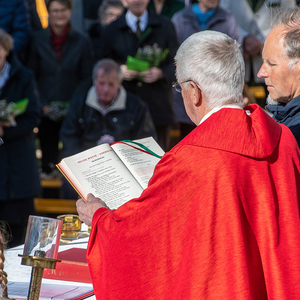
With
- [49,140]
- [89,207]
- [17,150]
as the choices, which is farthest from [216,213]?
[49,140]

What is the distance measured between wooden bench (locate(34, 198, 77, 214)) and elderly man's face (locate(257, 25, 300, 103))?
3.20 m

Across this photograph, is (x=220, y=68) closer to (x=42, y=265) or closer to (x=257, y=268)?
(x=257, y=268)

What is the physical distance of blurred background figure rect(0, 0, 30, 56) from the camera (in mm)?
5098

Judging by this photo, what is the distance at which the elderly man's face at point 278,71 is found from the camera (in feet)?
7.16

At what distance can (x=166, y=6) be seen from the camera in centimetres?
596

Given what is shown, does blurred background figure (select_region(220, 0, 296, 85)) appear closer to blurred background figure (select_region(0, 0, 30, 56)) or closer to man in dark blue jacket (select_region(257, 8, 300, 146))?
blurred background figure (select_region(0, 0, 30, 56))

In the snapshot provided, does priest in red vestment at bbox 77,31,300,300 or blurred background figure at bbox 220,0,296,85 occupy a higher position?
blurred background figure at bbox 220,0,296,85

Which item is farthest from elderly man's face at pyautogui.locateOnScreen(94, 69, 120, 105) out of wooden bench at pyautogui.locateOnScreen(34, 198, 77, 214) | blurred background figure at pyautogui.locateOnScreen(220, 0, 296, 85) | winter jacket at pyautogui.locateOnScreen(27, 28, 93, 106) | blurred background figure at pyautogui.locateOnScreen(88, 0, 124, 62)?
blurred background figure at pyautogui.locateOnScreen(220, 0, 296, 85)

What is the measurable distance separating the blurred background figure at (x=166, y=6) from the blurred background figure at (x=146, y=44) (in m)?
0.80

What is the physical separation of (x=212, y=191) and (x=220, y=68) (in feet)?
1.47

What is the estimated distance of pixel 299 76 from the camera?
2.18m

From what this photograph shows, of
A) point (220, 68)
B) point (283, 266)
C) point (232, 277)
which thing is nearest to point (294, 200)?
point (283, 266)

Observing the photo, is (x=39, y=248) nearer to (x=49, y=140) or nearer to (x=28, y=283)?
(x=28, y=283)

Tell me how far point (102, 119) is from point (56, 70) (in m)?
0.94
